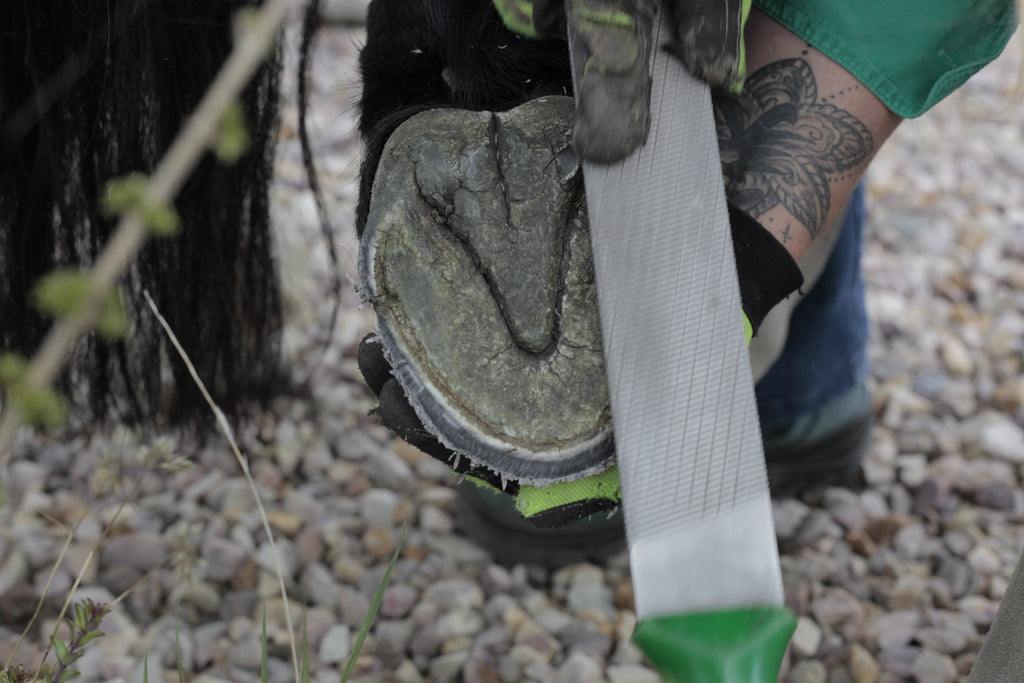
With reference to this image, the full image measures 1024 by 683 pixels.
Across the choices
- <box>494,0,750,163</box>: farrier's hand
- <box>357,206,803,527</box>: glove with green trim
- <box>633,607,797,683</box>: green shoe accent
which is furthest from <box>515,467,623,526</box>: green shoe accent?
<box>494,0,750,163</box>: farrier's hand

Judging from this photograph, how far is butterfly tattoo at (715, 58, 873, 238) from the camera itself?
94 cm

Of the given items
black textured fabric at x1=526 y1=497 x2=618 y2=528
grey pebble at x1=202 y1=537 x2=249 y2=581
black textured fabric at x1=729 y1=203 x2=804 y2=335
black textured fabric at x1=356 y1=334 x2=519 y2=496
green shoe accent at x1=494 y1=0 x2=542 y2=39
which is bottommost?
grey pebble at x1=202 y1=537 x2=249 y2=581

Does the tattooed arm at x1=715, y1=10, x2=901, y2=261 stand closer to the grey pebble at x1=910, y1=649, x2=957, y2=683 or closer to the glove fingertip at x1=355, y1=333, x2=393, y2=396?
the glove fingertip at x1=355, y1=333, x2=393, y2=396

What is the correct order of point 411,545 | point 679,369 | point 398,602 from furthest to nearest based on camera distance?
point 411,545 → point 398,602 → point 679,369

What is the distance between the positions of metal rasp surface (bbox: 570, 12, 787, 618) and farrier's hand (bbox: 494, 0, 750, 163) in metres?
0.02

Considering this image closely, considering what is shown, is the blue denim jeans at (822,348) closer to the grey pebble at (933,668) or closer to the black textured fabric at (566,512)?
the grey pebble at (933,668)

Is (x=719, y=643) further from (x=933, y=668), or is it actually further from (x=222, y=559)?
(x=222, y=559)

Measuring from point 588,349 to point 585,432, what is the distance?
0.08 m

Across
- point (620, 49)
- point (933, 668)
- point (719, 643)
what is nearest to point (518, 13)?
point (620, 49)

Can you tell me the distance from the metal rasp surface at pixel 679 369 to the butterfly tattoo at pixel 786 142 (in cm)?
13

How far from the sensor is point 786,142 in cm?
96

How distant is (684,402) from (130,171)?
84cm

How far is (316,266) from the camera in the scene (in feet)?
6.43

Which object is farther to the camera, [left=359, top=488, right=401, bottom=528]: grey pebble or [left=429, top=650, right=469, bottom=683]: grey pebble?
[left=359, top=488, right=401, bottom=528]: grey pebble
